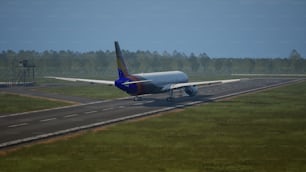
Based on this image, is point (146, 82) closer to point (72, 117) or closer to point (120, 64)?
point (120, 64)

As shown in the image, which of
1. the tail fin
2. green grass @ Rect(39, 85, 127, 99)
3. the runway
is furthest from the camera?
green grass @ Rect(39, 85, 127, 99)

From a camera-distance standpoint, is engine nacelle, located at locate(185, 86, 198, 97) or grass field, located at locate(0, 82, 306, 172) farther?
engine nacelle, located at locate(185, 86, 198, 97)

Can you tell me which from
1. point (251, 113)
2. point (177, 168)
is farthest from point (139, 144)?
point (251, 113)

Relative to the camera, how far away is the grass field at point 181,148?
26344 mm

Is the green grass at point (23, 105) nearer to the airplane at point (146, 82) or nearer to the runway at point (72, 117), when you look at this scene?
the runway at point (72, 117)

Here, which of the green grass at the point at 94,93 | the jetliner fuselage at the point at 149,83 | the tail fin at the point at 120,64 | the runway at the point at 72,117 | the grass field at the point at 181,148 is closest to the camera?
the grass field at the point at 181,148

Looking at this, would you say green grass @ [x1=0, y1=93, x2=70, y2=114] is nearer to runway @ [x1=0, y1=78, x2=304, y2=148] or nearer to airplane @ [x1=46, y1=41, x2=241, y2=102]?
runway @ [x1=0, y1=78, x2=304, y2=148]

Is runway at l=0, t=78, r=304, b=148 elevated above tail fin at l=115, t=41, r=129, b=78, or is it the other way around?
tail fin at l=115, t=41, r=129, b=78

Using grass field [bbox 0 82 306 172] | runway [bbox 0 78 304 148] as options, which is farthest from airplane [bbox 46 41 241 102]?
grass field [bbox 0 82 306 172]

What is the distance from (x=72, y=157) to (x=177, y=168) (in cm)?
762

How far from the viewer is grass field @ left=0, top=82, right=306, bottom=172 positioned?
26.3 meters

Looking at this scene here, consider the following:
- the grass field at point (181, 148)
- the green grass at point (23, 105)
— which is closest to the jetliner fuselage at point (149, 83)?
the green grass at point (23, 105)

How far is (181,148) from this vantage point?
3130 cm

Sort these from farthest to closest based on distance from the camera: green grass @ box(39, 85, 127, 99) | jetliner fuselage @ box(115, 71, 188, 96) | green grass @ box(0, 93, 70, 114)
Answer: green grass @ box(39, 85, 127, 99) < jetliner fuselage @ box(115, 71, 188, 96) < green grass @ box(0, 93, 70, 114)
